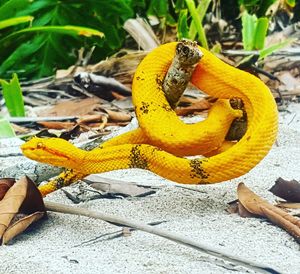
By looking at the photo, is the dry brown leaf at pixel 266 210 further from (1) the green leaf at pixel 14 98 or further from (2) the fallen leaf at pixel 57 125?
(1) the green leaf at pixel 14 98

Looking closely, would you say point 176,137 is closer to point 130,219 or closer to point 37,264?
point 130,219

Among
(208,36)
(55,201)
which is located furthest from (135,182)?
(208,36)

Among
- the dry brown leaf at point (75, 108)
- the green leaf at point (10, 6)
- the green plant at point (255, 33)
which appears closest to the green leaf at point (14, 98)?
the dry brown leaf at point (75, 108)

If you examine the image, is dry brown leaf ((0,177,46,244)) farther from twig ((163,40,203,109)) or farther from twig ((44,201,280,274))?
twig ((163,40,203,109))

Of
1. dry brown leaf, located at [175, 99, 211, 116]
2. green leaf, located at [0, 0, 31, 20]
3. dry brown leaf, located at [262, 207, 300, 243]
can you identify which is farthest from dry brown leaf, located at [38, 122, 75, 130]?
dry brown leaf, located at [262, 207, 300, 243]

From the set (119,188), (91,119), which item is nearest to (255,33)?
(91,119)

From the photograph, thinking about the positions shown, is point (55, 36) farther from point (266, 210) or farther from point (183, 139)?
point (266, 210)
